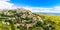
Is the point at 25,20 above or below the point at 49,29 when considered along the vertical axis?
above

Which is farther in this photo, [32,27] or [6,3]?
[6,3]

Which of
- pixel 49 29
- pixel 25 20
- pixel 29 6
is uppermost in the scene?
pixel 29 6

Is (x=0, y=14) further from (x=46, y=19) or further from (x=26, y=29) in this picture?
(x=46, y=19)

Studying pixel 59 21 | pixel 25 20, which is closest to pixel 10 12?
pixel 25 20

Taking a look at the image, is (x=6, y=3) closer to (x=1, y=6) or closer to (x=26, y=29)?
(x=1, y=6)

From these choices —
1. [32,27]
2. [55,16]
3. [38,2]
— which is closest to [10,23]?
[32,27]

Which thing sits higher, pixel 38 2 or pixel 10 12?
pixel 38 2
